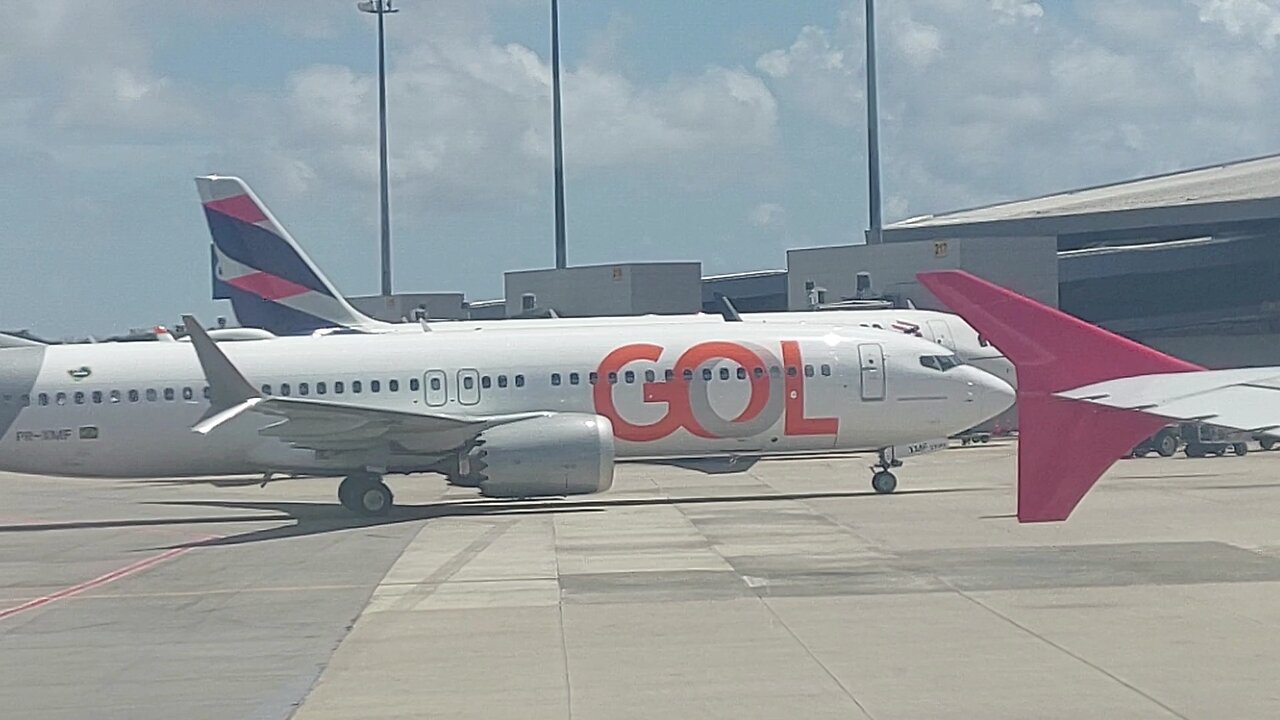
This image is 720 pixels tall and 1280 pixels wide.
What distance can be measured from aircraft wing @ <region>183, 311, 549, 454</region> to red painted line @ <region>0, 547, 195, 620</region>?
6.07ft

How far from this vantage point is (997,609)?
14.2m

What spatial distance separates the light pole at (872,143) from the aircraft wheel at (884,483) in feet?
81.6

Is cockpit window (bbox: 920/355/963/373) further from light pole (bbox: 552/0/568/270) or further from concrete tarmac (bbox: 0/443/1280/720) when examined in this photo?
light pole (bbox: 552/0/568/270)

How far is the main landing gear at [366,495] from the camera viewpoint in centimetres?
2509

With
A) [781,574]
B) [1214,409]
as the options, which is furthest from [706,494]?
[1214,409]

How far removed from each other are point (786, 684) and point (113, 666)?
528 centimetres

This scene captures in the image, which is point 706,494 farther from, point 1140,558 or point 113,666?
point 113,666

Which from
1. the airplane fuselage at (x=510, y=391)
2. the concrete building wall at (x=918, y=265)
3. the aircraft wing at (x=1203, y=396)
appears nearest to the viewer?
the aircraft wing at (x=1203, y=396)

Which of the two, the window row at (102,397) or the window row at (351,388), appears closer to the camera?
the window row at (102,397)

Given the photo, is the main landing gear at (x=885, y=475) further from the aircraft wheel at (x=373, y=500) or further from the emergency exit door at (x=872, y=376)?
the aircraft wheel at (x=373, y=500)

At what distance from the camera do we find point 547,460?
2370 cm

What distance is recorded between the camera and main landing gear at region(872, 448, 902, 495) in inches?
1045

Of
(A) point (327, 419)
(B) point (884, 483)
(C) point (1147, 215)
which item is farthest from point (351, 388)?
(C) point (1147, 215)

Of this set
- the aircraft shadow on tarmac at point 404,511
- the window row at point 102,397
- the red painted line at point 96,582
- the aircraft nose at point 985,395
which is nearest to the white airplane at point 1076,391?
the red painted line at point 96,582
